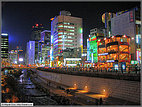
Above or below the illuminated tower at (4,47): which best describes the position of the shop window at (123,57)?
below

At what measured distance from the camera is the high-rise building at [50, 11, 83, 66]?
449 ft

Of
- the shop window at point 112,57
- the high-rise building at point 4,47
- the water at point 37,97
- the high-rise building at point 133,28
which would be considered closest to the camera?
the water at point 37,97

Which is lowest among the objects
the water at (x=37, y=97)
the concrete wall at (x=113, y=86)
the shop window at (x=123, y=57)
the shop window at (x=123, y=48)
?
the water at (x=37, y=97)

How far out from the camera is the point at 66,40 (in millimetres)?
150375

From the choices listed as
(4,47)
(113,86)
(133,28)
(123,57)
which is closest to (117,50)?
(123,57)

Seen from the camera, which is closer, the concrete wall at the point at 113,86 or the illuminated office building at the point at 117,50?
the concrete wall at the point at 113,86

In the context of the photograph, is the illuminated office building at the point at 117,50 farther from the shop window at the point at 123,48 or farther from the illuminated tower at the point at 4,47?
the illuminated tower at the point at 4,47

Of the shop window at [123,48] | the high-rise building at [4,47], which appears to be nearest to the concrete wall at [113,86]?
the shop window at [123,48]

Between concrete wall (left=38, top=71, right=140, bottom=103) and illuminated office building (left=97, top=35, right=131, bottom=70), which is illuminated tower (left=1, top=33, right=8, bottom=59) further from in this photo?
concrete wall (left=38, top=71, right=140, bottom=103)

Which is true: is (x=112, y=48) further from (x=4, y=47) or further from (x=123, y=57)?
(x=4, y=47)

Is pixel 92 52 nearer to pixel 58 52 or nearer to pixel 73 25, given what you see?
pixel 58 52

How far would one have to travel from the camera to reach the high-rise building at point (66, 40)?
137 meters

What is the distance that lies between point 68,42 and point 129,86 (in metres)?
132

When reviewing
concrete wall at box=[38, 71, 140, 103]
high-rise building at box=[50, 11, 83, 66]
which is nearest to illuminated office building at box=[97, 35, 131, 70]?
concrete wall at box=[38, 71, 140, 103]
